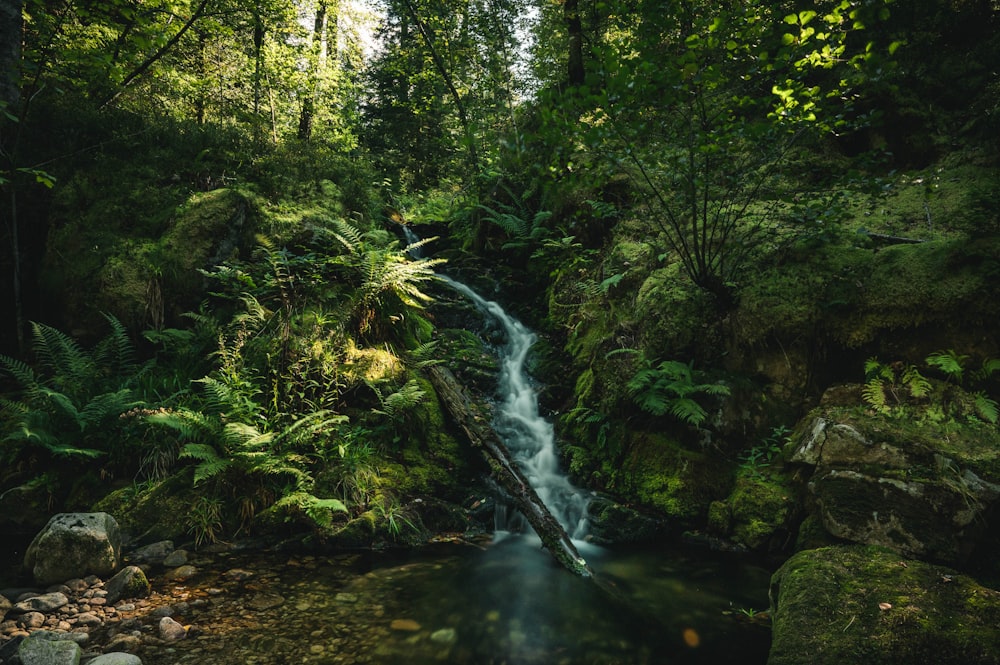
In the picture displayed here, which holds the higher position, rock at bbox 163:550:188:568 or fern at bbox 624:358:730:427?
fern at bbox 624:358:730:427

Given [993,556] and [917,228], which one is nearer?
[993,556]

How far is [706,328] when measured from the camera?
5422 mm

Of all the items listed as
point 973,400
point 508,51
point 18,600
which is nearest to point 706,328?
point 973,400

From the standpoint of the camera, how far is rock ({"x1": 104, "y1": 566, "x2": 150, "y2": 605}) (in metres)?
3.12

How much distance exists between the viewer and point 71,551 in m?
3.32

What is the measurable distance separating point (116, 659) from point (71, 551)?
1.48m

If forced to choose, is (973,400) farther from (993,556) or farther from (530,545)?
(530,545)

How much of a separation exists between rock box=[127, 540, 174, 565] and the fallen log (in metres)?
3.02

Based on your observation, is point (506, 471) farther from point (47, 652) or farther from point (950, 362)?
point (950, 362)

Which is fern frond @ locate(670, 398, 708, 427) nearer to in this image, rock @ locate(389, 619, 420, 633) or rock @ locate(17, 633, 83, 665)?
rock @ locate(389, 619, 420, 633)

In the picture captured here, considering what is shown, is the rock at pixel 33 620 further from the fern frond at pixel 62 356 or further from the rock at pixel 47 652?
the fern frond at pixel 62 356

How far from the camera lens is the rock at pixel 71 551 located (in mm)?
3258

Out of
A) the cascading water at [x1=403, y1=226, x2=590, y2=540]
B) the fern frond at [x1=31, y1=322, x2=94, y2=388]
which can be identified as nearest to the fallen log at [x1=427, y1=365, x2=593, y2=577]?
the cascading water at [x1=403, y1=226, x2=590, y2=540]

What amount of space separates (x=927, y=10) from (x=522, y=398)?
26.6 feet
